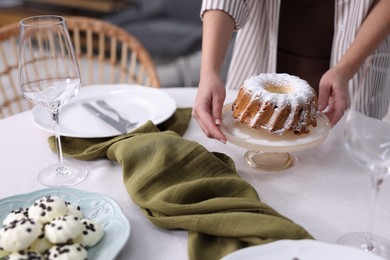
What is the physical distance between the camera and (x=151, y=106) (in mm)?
1190

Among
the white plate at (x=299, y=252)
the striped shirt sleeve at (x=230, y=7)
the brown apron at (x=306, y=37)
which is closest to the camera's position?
the white plate at (x=299, y=252)

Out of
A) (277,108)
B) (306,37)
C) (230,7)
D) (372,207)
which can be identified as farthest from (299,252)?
(306,37)

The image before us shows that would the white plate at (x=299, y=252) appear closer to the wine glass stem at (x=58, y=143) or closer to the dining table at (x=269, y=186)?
the dining table at (x=269, y=186)

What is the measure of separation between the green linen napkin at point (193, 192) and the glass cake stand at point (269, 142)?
0.17 ft

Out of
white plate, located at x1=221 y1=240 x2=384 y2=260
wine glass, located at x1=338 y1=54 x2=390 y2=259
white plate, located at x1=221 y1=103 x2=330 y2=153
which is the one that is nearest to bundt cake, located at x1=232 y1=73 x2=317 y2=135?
white plate, located at x1=221 y1=103 x2=330 y2=153

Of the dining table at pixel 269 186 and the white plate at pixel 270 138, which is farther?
the white plate at pixel 270 138

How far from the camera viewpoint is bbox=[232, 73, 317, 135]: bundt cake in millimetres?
901

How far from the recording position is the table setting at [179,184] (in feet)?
2.19

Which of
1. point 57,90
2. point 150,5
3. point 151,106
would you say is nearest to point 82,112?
point 151,106

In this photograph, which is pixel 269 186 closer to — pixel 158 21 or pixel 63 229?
pixel 63 229

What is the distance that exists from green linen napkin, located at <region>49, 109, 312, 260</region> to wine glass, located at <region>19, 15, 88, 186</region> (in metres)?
0.09

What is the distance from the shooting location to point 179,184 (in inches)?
30.3

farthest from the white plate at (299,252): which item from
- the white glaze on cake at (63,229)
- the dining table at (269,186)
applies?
the white glaze on cake at (63,229)

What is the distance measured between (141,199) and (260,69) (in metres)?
0.94
